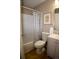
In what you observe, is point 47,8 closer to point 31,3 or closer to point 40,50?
point 31,3

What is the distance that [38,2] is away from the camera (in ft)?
10.7

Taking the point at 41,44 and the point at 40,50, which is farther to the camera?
the point at 40,50

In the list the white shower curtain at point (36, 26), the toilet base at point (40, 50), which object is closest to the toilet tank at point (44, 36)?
the white shower curtain at point (36, 26)

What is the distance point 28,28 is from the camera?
10.3ft

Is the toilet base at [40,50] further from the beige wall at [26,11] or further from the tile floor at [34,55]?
the beige wall at [26,11]

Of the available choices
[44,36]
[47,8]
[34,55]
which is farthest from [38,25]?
[34,55]

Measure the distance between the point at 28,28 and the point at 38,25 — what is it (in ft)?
2.08

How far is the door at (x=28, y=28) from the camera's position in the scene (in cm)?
294

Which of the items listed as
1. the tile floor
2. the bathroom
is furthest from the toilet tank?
the tile floor

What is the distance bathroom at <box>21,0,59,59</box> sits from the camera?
2.90 metres
